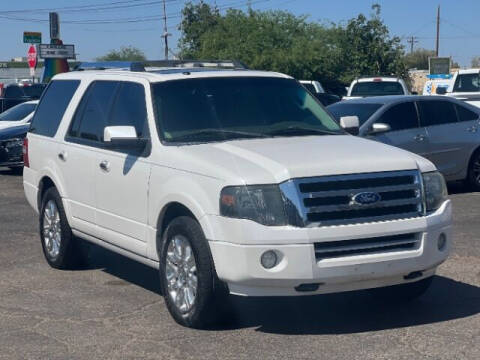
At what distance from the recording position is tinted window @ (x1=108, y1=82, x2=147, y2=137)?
7215 millimetres

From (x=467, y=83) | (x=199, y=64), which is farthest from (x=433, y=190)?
(x=467, y=83)

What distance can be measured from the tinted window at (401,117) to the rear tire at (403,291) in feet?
20.5

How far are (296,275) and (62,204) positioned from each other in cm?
332

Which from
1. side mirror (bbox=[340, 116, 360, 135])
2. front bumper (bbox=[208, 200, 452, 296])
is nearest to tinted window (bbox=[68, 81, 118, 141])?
side mirror (bbox=[340, 116, 360, 135])


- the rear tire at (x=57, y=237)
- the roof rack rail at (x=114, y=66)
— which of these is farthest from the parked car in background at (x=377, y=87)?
the rear tire at (x=57, y=237)

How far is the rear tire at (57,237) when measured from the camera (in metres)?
8.41

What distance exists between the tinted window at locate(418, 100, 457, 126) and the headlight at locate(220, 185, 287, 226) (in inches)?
321

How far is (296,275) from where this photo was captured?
5805mm

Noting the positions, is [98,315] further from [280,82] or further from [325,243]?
[280,82]

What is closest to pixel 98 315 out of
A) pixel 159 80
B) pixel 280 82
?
pixel 159 80

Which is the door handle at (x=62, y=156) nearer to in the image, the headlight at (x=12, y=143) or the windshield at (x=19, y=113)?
the headlight at (x=12, y=143)

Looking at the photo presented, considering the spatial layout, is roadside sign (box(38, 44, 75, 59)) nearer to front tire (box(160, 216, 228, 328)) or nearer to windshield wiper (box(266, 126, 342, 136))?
windshield wiper (box(266, 126, 342, 136))

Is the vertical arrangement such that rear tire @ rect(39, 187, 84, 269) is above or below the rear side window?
below

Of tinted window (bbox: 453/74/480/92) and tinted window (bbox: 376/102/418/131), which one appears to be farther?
tinted window (bbox: 453/74/480/92)
